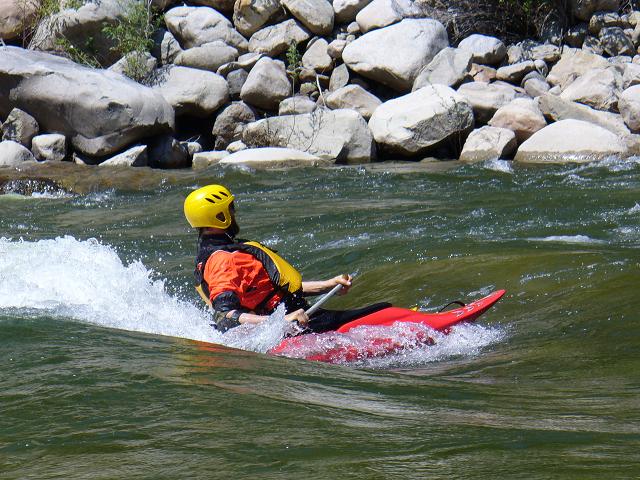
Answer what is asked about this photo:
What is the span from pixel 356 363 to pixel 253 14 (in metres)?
13.3

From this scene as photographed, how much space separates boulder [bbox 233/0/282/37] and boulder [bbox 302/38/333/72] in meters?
1.05

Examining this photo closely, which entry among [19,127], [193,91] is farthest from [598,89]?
[19,127]

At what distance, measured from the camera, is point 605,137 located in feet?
40.4

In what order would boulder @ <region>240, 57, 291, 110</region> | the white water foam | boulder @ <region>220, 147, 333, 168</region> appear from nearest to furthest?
the white water foam < boulder @ <region>220, 147, 333, 168</region> < boulder @ <region>240, 57, 291, 110</region>

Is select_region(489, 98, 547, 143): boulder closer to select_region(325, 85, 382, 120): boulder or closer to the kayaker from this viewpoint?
select_region(325, 85, 382, 120): boulder

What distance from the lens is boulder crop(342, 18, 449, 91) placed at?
49.7ft

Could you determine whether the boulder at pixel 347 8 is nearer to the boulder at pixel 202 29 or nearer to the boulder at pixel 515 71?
the boulder at pixel 202 29

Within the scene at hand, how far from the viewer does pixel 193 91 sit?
15492 millimetres

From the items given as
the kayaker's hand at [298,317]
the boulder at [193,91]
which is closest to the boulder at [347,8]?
the boulder at [193,91]

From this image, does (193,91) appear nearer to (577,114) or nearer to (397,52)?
(397,52)

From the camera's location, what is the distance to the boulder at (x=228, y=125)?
15281mm

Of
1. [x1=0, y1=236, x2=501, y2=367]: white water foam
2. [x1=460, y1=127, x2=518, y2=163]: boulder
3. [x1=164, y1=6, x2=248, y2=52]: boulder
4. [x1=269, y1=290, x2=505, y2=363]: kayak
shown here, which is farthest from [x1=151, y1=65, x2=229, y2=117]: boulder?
[x1=269, y1=290, x2=505, y2=363]: kayak

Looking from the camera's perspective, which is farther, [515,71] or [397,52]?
[515,71]

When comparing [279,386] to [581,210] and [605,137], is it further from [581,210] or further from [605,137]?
[605,137]
